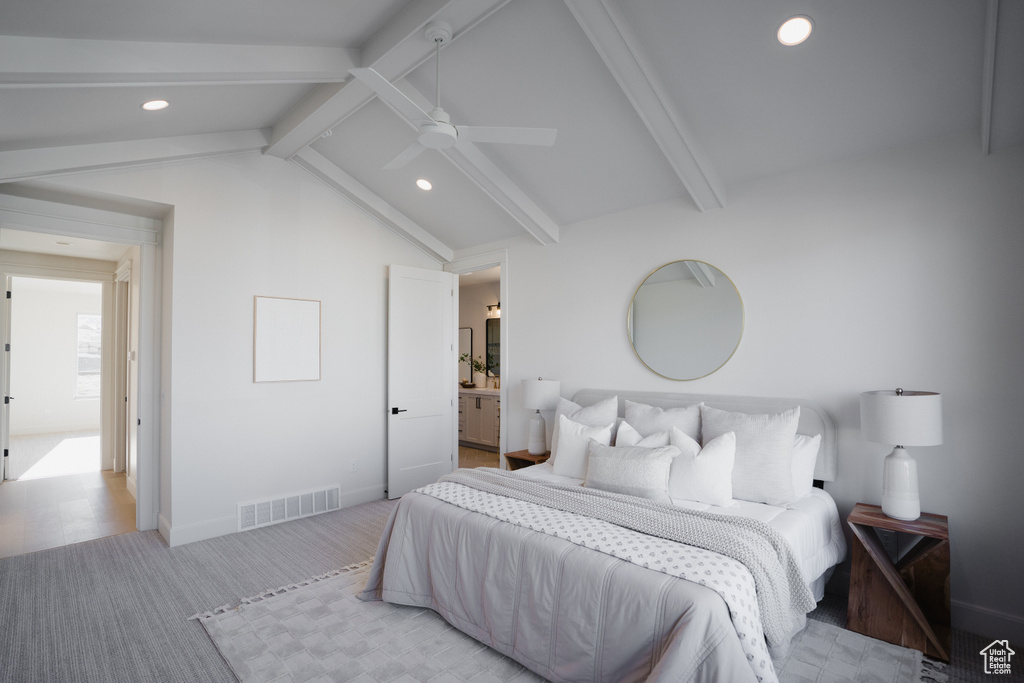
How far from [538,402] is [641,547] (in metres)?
2.25

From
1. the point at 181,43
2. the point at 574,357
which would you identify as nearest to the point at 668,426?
the point at 574,357

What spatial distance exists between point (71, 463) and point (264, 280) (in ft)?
14.7

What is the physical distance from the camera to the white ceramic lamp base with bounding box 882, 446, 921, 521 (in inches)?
98.6

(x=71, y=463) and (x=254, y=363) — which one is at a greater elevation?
(x=254, y=363)

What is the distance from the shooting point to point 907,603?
94.3 inches

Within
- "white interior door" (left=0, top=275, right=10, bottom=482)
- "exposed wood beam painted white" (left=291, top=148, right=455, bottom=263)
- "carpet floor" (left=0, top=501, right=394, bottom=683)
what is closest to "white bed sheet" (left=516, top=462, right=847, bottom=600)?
"carpet floor" (left=0, top=501, right=394, bottom=683)

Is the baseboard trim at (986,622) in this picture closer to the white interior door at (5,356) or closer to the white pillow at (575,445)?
the white pillow at (575,445)

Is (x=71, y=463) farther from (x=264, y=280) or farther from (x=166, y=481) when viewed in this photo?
(x=264, y=280)

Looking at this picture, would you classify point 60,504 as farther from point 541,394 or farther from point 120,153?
point 541,394

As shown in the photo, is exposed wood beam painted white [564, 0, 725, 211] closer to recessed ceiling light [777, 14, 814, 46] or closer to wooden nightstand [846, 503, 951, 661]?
recessed ceiling light [777, 14, 814, 46]

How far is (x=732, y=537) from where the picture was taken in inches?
83.2

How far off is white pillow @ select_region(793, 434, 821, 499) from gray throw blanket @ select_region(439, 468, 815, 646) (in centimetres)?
72

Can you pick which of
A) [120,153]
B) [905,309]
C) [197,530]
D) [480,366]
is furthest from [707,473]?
[480,366]

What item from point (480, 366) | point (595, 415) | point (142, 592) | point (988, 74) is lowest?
point (142, 592)
